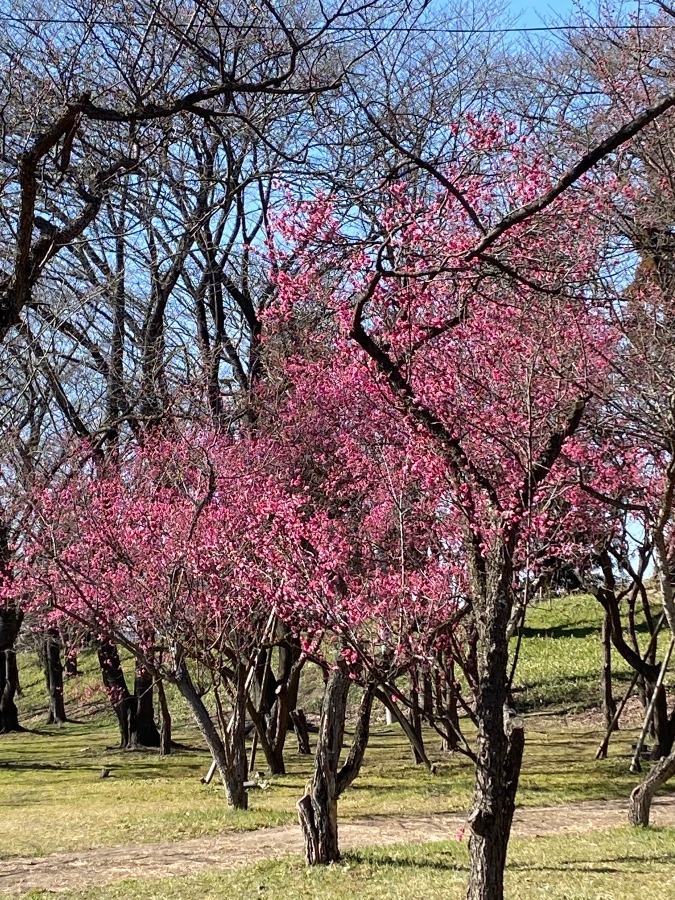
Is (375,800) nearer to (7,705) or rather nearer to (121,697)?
(121,697)

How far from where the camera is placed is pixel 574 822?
8.66 meters

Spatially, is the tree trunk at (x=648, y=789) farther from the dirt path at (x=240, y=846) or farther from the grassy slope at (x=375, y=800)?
the dirt path at (x=240, y=846)

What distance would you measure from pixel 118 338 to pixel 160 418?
2.64m

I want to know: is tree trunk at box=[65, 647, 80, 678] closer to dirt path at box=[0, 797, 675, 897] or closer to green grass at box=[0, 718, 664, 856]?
green grass at box=[0, 718, 664, 856]

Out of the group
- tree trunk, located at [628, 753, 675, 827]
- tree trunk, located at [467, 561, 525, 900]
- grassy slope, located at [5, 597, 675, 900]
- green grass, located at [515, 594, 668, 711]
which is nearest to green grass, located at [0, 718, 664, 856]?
grassy slope, located at [5, 597, 675, 900]

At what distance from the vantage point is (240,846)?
8281mm

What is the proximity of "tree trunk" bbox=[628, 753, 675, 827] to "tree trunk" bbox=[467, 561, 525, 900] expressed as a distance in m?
3.35

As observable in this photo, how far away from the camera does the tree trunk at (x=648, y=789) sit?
24.6 feet

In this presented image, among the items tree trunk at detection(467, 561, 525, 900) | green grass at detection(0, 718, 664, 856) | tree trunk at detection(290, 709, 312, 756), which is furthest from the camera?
tree trunk at detection(290, 709, 312, 756)

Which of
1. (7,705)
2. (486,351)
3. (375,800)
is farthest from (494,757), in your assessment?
(7,705)

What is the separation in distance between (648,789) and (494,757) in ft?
12.6

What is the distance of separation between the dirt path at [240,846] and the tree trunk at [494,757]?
3.52 meters

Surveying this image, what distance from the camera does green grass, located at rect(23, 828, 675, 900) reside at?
19.9ft

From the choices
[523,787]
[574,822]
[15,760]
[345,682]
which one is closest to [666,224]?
[345,682]
